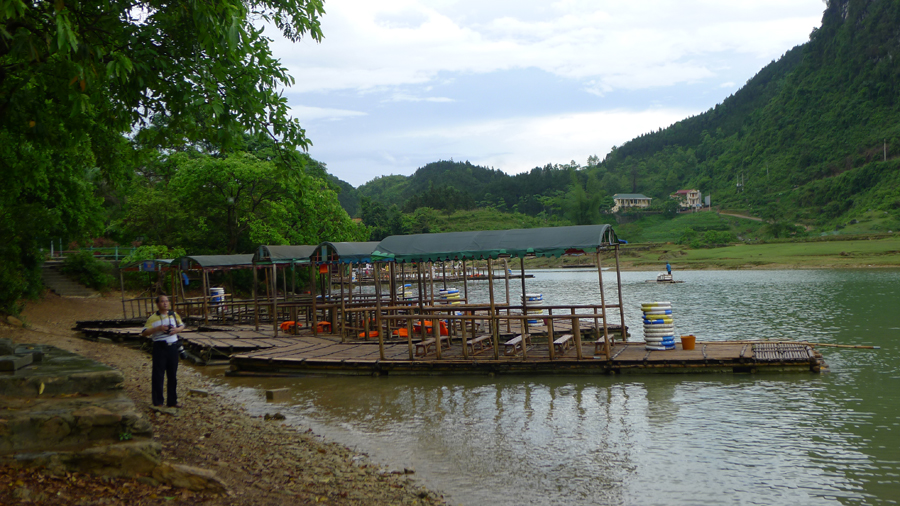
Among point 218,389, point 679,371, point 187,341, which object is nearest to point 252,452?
point 218,389

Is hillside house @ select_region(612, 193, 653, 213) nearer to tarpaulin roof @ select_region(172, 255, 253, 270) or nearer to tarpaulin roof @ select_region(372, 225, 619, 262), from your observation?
tarpaulin roof @ select_region(172, 255, 253, 270)

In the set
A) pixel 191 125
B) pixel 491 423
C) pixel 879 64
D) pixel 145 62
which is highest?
pixel 879 64

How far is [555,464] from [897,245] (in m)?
71.1

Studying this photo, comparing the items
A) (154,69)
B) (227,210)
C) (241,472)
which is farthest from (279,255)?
(227,210)

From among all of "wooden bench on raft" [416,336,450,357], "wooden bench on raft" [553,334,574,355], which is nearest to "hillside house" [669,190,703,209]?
"wooden bench on raft" [416,336,450,357]

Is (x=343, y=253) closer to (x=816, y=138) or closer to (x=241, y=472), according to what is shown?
(x=241, y=472)

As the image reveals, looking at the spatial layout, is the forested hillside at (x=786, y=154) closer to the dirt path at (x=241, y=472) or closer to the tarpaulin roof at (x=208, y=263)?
the tarpaulin roof at (x=208, y=263)

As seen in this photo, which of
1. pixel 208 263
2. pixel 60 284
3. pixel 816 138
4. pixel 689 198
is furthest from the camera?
pixel 689 198

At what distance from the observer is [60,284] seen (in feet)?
119

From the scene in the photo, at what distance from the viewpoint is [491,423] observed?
10.7 m

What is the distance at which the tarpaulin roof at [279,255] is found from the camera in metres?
21.8

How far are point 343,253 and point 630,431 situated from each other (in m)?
12.5

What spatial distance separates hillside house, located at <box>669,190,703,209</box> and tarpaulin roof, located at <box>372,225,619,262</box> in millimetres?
124469

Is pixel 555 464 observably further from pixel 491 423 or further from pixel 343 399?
pixel 343 399
